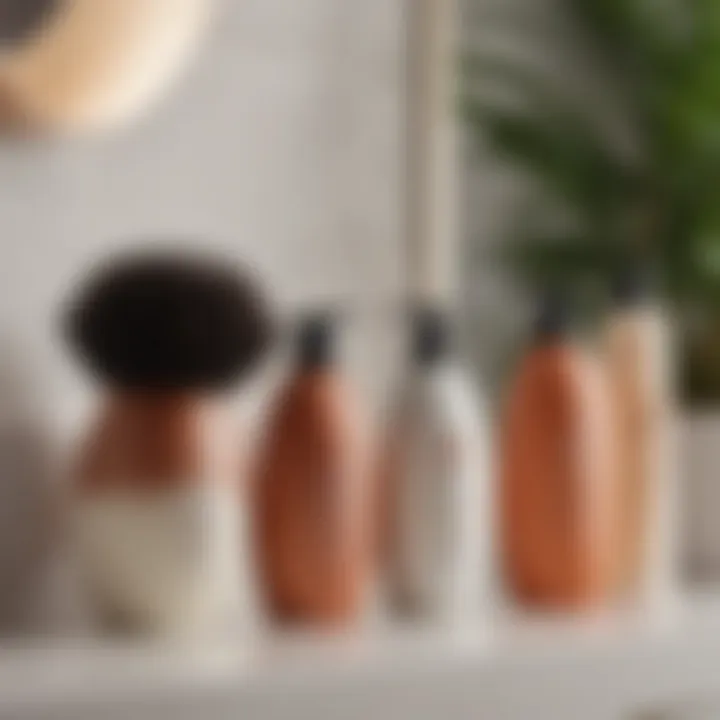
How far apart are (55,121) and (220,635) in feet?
1.11

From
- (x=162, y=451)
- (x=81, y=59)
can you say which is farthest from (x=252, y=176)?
(x=162, y=451)

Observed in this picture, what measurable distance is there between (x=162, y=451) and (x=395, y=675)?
19 centimetres

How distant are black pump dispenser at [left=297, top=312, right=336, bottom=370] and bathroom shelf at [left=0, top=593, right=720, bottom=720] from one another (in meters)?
0.17

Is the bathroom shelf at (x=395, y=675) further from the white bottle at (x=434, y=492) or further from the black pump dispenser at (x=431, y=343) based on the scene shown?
the black pump dispenser at (x=431, y=343)

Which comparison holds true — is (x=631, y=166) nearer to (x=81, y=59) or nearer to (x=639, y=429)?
(x=639, y=429)

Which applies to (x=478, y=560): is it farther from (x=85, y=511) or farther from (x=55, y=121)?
(x=55, y=121)

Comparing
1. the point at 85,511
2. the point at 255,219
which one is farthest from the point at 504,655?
the point at 255,219

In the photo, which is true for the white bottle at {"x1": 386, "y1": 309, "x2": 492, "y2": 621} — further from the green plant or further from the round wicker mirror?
the green plant

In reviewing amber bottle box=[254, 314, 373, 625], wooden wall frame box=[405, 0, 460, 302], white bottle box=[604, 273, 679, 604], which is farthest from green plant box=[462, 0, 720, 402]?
amber bottle box=[254, 314, 373, 625]

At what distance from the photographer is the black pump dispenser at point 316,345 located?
88cm

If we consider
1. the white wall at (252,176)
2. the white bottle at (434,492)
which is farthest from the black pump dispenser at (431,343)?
the white wall at (252,176)

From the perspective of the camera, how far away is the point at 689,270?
4.02 ft

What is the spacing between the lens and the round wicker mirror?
0.88 metres

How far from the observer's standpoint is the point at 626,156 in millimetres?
1324
